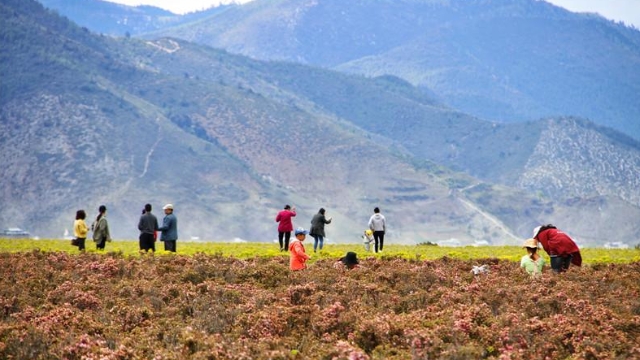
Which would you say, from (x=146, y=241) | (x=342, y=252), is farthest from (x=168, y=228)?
(x=342, y=252)

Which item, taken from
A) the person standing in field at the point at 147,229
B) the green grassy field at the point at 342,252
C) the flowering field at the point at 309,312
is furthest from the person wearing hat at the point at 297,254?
the person standing in field at the point at 147,229

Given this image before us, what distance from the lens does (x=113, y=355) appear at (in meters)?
16.7

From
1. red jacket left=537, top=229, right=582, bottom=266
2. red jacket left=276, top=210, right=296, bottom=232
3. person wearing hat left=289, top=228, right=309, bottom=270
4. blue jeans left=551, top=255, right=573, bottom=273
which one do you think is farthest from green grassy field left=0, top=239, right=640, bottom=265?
red jacket left=537, top=229, right=582, bottom=266

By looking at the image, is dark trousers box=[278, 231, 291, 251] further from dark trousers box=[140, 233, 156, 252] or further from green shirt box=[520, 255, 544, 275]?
green shirt box=[520, 255, 544, 275]

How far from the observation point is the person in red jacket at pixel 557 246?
85.9 ft

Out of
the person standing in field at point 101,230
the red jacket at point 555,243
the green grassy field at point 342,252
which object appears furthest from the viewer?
the person standing in field at point 101,230

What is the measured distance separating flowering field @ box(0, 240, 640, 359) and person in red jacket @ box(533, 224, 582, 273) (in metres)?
0.42

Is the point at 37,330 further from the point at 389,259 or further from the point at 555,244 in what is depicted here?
the point at 389,259

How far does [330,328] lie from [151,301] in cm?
477

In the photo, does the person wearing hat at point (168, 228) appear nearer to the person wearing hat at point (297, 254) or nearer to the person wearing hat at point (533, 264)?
the person wearing hat at point (297, 254)

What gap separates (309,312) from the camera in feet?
65.8

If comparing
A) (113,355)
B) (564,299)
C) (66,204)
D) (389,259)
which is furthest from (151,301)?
(66,204)

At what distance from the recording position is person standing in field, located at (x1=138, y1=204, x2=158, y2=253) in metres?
34.9

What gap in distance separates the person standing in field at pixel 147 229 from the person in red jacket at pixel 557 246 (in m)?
13.1
